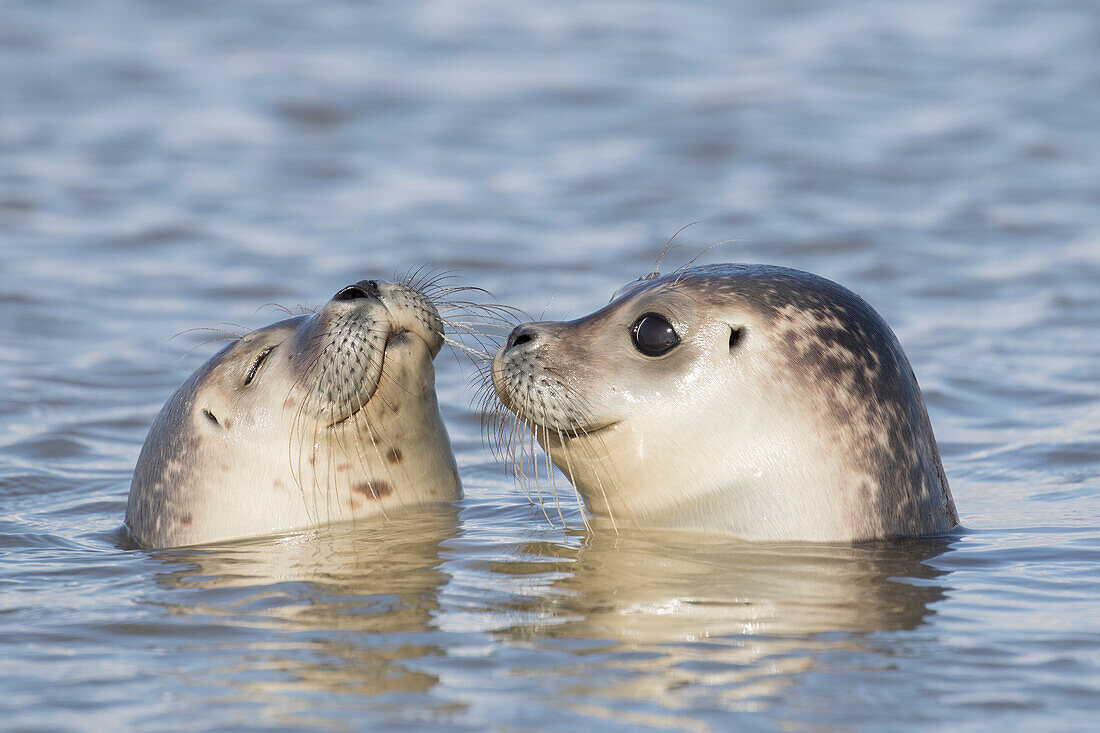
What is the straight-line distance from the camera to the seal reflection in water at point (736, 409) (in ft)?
18.3

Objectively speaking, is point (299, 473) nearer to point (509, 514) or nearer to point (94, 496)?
point (509, 514)

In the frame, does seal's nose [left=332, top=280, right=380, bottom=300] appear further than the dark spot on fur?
No

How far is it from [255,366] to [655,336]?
1868 millimetres

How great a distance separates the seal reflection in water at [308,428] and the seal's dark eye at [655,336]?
1.03 meters

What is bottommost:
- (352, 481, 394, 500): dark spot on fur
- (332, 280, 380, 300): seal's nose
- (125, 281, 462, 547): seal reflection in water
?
(352, 481, 394, 500): dark spot on fur

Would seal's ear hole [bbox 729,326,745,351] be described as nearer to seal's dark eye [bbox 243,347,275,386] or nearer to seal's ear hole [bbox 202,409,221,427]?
seal's dark eye [bbox 243,347,275,386]

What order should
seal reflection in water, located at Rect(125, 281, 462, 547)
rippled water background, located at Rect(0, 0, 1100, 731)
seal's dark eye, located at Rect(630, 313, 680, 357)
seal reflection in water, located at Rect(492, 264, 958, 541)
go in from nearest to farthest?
rippled water background, located at Rect(0, 0, 1100, 731) → seal reflection in water, located at Rect(492, 264, 958, 541) → seal's dark eye, located at Rect(630, 313, 680, 357) → seal reflection in water, located at Rect(125, 281, 462, 547)

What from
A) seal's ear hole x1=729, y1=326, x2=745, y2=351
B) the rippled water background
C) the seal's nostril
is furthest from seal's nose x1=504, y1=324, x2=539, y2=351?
the rippled water background

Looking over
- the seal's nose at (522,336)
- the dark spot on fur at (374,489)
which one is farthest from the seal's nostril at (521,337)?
the dark spot on fur at (374,489)

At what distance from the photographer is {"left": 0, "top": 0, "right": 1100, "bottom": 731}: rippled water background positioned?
4.53 metres

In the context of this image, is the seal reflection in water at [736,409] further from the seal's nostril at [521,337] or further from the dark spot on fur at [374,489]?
the dark spot on fur at [374,489]

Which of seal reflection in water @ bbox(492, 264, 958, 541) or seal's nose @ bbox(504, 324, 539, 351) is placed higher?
seal's nose @ bbox(504, 324, 539, 351)

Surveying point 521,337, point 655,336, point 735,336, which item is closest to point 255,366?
point 521,337

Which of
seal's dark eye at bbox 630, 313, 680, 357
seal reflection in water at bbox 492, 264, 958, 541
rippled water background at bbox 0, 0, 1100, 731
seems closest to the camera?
rippled water background at bbox 0, 0, 1100, 731
